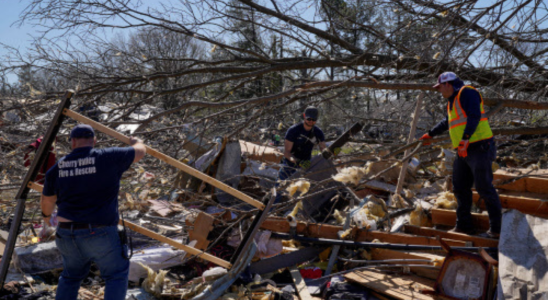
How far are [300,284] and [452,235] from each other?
1.51m

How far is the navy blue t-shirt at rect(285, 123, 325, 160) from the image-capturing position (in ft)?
18.6

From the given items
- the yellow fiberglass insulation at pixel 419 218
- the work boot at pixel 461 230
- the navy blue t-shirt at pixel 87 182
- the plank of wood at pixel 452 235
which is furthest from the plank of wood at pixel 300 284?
the navy blue t-shirt at pixel 87 182

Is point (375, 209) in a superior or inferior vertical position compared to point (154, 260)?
superior

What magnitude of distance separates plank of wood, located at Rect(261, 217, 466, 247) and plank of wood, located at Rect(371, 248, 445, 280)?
0.51ft

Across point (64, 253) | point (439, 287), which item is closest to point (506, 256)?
point (439, 287)

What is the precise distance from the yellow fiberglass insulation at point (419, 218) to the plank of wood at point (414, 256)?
0.56 m

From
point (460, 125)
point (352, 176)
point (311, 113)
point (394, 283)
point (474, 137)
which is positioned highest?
point (311, 113)

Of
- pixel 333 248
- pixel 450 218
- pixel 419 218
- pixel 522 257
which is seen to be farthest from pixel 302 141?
pixel 522 257

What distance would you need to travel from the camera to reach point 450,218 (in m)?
4.51

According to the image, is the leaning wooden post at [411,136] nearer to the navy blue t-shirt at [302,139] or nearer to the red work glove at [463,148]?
the red work glove at [463,148]

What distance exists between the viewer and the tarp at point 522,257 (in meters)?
3.24

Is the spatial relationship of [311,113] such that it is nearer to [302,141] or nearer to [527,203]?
[302,141]

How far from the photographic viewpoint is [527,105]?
468cm

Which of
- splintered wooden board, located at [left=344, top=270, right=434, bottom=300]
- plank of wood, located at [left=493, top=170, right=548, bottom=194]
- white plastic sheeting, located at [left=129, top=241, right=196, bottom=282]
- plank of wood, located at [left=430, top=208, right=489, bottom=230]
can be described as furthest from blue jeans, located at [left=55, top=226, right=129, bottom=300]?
plank of wood, located at [left=493, top=170, right=548, bottom=194]
